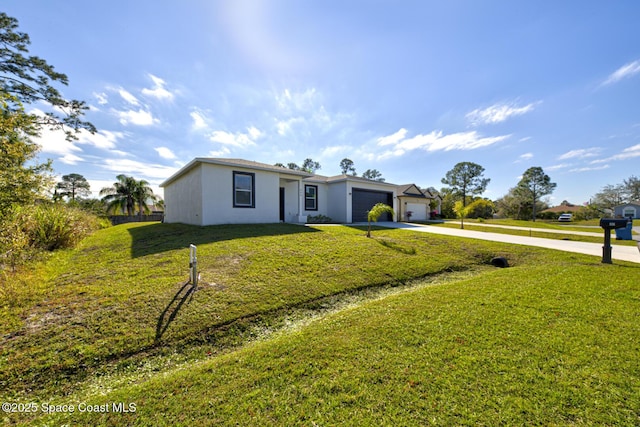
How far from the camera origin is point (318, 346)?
271cm

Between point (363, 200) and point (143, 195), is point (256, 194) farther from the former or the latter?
point (143, 195)

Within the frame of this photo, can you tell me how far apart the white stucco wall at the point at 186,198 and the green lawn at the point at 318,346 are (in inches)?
240

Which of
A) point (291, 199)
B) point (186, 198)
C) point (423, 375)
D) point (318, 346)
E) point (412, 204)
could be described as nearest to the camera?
point (423, 375)

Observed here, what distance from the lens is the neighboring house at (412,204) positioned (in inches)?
889

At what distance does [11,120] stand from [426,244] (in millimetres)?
10915

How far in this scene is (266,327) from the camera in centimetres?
351

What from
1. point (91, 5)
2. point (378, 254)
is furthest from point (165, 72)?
point (378, 254)

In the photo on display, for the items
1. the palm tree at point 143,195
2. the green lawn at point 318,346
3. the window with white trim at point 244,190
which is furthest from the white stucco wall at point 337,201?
the palm tree at point 143,195

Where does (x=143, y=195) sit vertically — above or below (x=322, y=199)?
above

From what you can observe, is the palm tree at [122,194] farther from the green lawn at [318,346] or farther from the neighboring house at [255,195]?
the green lawn at [318,346]

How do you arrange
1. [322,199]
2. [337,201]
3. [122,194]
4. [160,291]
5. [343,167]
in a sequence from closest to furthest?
1. [160,291]
2. [337,201]
3. [322,199]
4. [122,194]
5. [343,167]

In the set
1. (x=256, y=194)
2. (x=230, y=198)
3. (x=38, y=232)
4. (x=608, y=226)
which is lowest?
(x=38, y=232)

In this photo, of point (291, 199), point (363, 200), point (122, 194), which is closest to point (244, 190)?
point (291, 199)

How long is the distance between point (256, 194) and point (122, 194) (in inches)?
926
